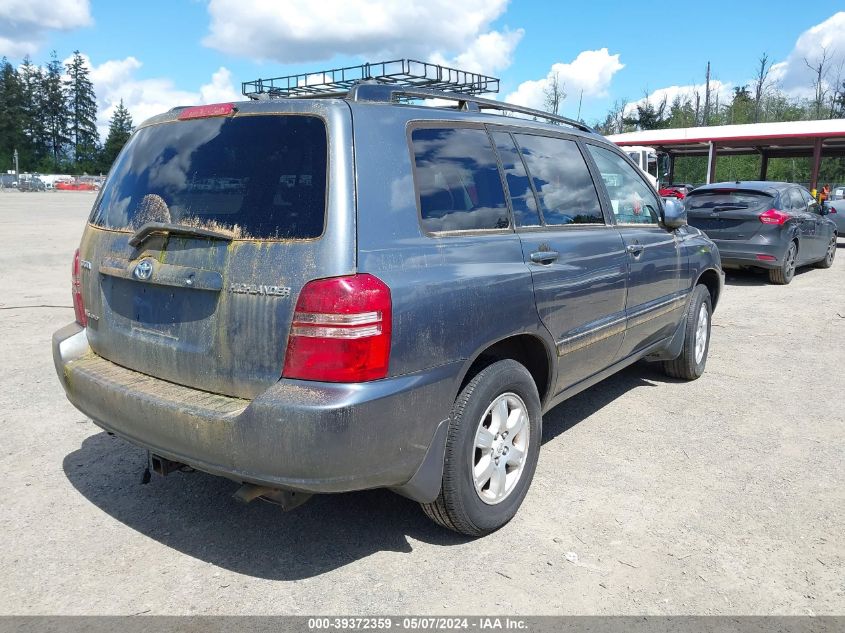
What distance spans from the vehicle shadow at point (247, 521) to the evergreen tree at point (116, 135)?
103m

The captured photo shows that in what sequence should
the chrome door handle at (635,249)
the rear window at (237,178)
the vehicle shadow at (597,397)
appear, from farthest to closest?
1. the vehicle shadow at (597,397)
2. the chrome door handle at (635,249)
3. the rear window at (237,178)

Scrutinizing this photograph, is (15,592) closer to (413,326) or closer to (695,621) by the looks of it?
(413,326)

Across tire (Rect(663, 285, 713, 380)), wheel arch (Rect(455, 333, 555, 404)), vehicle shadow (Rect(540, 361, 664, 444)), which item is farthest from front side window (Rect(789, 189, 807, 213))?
wheel arch (Rect(455, 333, 555, 404))

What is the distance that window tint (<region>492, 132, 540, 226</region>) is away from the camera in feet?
11.2

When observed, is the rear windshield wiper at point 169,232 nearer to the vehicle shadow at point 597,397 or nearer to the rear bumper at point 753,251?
the vehicle shadow at point 597,397

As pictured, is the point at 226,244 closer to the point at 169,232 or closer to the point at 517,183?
the point at 169,232

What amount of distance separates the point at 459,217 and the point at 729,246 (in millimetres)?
9237

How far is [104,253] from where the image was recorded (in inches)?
122

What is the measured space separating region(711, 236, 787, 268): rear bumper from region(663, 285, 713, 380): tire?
5683 mm

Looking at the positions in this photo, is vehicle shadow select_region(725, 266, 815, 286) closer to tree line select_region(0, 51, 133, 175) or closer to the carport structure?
the carport structure

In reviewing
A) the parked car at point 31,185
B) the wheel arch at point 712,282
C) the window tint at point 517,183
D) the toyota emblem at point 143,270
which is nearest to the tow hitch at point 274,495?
the toyota emblem at point 143,270

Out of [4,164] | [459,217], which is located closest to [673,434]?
[459,217]

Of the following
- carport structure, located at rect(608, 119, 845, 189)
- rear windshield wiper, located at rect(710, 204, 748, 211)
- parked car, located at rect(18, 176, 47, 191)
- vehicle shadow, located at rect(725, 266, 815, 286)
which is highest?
carport structure, located at rect(608, 119, 845, 189)

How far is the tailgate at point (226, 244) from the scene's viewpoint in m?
2.51
